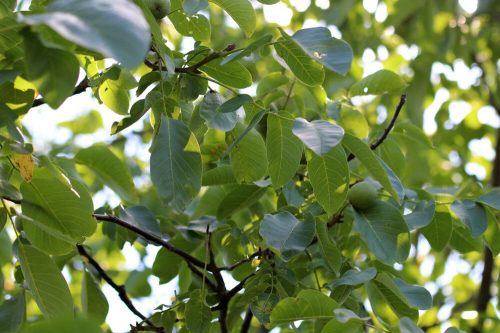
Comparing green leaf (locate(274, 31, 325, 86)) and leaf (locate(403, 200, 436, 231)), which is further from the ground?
green leaf (locate(274, 31, 325, 86))

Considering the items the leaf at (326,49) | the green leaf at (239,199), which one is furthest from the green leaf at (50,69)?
the green leaf at (239,199)

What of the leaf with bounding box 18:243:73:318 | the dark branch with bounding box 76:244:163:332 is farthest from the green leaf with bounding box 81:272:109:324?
the leaf with bounding box 18:243:73:318

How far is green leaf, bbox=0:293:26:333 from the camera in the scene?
5.55 feet

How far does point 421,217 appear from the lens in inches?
66.4

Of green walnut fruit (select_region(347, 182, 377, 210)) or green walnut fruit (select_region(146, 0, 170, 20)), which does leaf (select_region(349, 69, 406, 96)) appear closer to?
green walnut fruit (select_region(347, 182, 377, 210))

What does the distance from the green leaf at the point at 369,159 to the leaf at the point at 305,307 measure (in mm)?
246

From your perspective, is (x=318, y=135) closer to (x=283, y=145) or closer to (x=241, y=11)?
(x=283, y=145)

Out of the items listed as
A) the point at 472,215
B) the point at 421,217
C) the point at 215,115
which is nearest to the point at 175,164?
the point at 215,115

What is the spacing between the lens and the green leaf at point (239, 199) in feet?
6.09

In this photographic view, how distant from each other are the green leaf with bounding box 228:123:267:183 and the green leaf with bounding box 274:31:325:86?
16 cm

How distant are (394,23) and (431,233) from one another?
83.0 inches

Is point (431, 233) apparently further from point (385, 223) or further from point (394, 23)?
point (394, 23)

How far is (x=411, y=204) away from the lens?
1807 mm

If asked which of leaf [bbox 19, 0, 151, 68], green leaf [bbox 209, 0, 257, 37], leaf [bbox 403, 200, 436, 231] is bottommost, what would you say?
leaf [bbox 403, 200, 436, 231]
